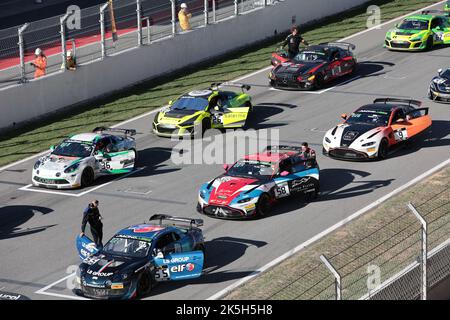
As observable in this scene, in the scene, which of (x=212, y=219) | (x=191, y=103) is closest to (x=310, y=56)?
(x=191, y=103)

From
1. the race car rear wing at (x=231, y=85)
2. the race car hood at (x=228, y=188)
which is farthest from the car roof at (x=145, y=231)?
the race car rear wing at (x=231, y=85)

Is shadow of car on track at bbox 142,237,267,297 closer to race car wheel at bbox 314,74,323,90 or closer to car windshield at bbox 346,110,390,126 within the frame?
car windshield at bbox 346,110,390,126

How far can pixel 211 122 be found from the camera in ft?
108

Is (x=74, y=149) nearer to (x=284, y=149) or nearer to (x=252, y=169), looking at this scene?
(x=252, y=169)

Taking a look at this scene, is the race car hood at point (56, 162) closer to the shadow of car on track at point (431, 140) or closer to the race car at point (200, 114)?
the race car at point (200, 114)

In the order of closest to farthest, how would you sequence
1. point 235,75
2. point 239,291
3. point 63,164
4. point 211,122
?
point 239,291 < point 63,164 < point 211,122 < point 235,75

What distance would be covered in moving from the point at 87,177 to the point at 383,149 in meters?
8.79

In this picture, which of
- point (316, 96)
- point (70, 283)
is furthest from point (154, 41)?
point (70, 283)

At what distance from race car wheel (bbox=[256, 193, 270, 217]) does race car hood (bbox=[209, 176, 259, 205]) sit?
38 centimetres

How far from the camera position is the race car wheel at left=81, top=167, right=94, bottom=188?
1126 inches

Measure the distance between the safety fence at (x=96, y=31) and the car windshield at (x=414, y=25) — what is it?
23.9 feet

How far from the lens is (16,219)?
26656 millimetres
